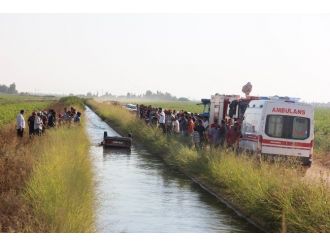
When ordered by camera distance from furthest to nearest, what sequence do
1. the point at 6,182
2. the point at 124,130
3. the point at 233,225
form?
the point at 124,130
the point at 6,182
the point at 233,225

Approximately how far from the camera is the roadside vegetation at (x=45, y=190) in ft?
38.8

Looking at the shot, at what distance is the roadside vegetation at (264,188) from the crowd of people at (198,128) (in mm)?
992

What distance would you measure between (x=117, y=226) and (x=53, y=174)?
92.9 inches

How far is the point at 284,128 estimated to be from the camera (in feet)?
73.9

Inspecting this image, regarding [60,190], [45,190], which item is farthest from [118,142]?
[45,190]

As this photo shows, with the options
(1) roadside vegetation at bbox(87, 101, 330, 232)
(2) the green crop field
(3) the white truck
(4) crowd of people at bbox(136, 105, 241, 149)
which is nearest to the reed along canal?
(1) roadside vegetation at bbox(87, 101, 330, 232)

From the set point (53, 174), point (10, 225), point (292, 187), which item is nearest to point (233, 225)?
point (292, 187)

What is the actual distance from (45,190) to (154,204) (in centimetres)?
413

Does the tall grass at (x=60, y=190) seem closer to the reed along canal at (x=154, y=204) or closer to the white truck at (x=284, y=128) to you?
the reed along canal at (x=154, y=204)

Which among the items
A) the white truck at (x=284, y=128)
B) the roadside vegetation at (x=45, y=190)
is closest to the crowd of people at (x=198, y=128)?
the white truck at (x=284, y=128)

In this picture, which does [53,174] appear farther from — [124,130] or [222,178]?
[124,130]

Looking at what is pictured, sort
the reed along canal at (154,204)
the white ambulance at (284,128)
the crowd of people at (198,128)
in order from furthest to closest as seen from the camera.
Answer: the crowd of people at (198,128)
the white ambulance at (284,128)
the reed along canal at (154,204)

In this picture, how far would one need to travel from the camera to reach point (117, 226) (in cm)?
1428

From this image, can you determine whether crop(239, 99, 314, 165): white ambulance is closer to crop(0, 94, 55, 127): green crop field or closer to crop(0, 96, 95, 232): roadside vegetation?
crop(0, 96, 95, 232): roadside vegetation
